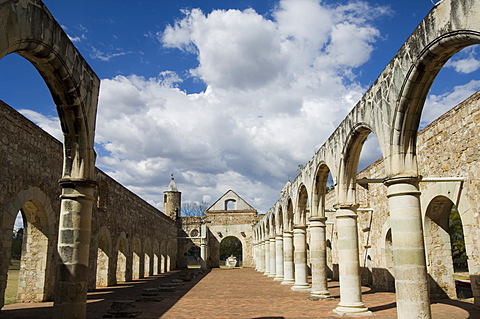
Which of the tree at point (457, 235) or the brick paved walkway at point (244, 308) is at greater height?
the tree at point (457, 235)

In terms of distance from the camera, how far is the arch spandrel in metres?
4.59

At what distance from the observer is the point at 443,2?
5.17 meters

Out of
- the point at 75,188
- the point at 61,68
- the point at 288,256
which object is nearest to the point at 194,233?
the point at 288,256

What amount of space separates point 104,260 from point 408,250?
1396 centimetres

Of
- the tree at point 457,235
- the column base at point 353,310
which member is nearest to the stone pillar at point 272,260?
the tree at point 457,235

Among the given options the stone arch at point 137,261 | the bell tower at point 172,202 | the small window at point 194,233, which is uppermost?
the bell tower at point 172,202

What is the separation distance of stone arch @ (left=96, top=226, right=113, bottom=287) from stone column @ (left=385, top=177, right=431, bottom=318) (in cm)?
1332

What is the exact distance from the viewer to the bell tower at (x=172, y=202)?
4194cm

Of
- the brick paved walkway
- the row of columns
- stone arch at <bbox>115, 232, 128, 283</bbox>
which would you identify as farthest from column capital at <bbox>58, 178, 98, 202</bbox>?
stone arch at <bbox>115, 232, 128, 283</bbox>

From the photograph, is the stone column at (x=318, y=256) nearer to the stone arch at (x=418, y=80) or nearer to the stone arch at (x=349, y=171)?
the stone arch at (x=349, y=171)

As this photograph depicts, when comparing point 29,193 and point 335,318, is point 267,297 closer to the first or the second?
point 335,318

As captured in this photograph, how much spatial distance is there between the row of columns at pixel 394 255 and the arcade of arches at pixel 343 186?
0.07ft

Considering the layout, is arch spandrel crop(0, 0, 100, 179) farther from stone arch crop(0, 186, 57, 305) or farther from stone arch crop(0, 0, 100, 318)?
stone arch crop(0, 186, 57, 305)

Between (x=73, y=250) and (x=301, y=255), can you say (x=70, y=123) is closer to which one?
(x=73, y=250)
